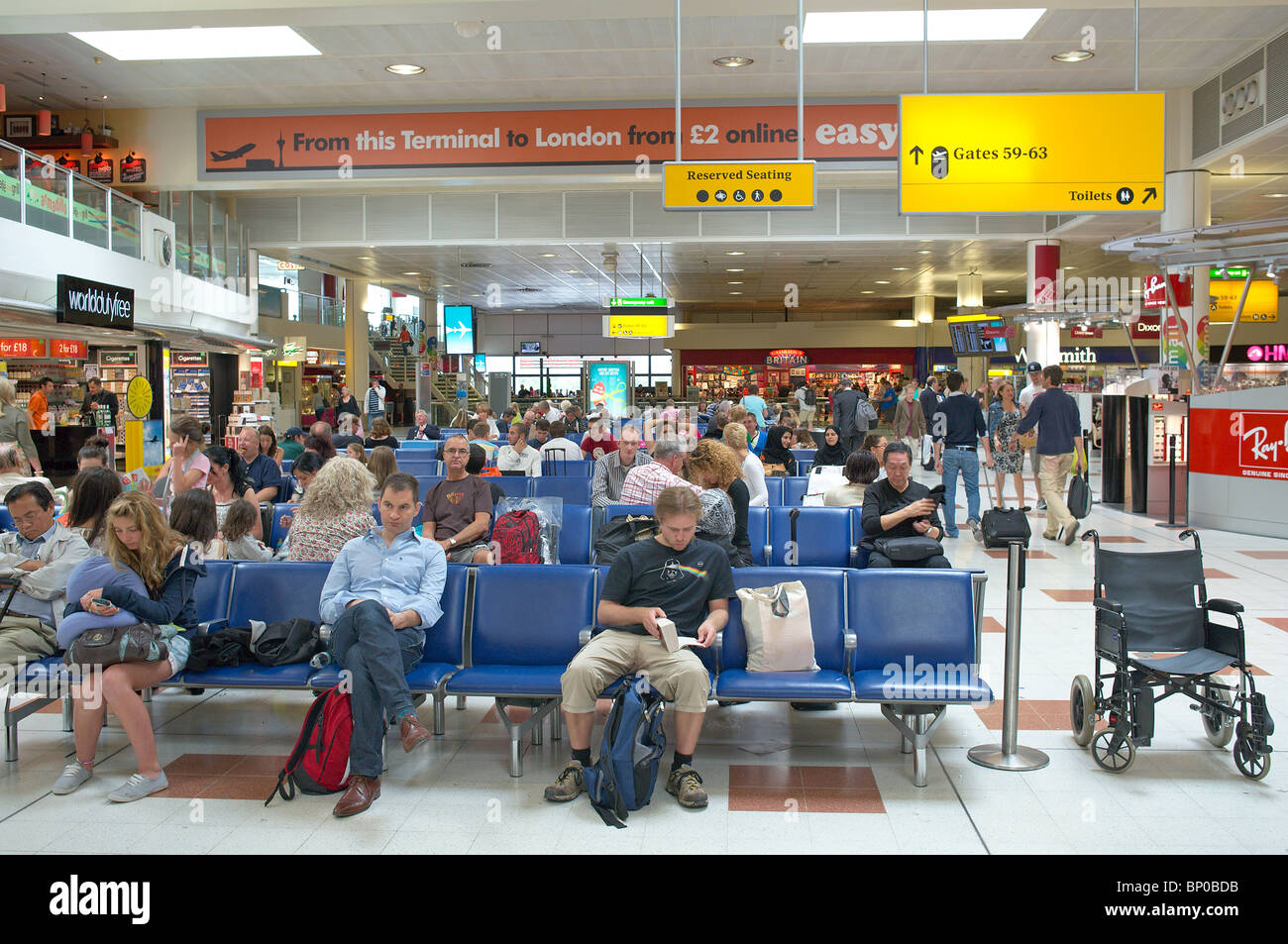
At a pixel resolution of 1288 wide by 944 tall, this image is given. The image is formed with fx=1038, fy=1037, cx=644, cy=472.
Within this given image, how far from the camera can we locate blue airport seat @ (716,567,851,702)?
4.19 metres

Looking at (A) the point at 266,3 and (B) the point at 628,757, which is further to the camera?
(A) the point at 266,3

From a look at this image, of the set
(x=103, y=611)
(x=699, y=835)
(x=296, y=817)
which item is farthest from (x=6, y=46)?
(x=699, y=835)

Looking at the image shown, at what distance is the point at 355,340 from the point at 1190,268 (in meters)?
16.4

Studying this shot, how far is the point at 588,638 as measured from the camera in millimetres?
4391

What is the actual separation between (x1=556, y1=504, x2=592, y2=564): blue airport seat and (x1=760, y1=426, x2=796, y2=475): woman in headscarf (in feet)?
11.7

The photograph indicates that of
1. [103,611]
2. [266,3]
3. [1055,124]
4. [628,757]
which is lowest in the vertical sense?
[628,757]

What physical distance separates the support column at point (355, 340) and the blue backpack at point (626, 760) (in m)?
19.6

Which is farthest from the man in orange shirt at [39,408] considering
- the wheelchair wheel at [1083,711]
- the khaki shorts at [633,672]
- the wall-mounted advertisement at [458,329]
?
the wheelchair wheel at [1083,711]

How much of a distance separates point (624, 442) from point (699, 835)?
4238 mm

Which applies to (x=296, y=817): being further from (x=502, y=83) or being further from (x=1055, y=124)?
(x=502, y=83)

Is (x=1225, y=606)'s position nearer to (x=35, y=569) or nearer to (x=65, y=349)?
(x=35, y=569)

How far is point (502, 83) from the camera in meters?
12.6

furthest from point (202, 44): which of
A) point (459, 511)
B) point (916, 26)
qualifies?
point (459, 511)

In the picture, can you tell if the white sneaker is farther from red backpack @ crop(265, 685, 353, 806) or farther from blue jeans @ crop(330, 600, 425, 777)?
blue jeans @ crop(330, 600, 425, 777)
